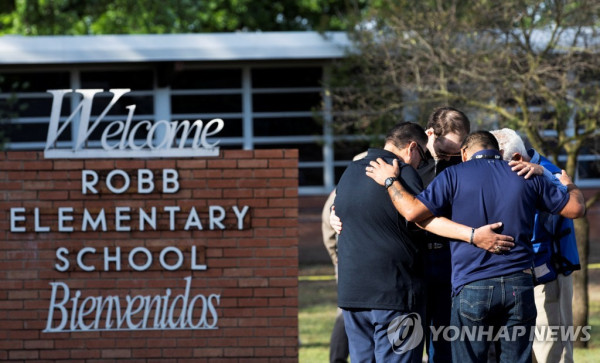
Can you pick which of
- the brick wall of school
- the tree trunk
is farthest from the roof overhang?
the brick wall of school

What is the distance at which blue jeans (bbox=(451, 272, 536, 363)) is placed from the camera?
4652 mm

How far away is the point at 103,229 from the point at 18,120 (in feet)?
29.5

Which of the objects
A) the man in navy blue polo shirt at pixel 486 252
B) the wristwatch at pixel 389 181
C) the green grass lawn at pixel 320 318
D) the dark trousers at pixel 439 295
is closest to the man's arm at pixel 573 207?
the man in navy blue polo shirt at pixel 486 252

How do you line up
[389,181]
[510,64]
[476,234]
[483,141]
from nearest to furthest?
[476,234]
[389,181]
[483,141]
[510,64]

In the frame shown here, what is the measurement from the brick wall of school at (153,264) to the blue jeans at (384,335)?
2.35m

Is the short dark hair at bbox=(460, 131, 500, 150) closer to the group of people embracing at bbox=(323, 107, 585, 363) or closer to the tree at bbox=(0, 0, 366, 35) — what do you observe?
the group of people embracing at bbox=(323, 107, 585, 363)

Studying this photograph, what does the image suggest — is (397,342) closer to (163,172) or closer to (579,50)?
(163,172)

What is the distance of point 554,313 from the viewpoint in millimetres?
5672

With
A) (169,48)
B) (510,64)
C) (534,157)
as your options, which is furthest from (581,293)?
(169,48)

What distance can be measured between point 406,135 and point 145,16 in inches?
675

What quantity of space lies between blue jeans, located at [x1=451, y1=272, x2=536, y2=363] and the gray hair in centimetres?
84

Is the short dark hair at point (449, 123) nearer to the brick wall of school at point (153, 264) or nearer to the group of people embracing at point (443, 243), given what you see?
the group of people embracing at point (443, 243)

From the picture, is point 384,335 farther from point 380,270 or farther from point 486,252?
point 486,252

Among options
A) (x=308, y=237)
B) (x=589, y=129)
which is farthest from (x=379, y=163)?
(x=308, y=237)
